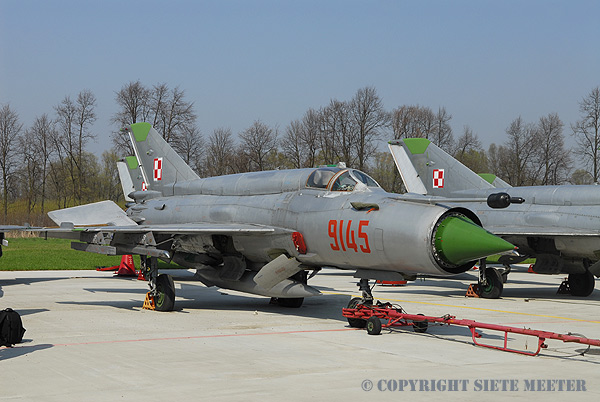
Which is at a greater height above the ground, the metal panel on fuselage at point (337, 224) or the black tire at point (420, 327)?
the metal panel on fuselage at point (337, 224)

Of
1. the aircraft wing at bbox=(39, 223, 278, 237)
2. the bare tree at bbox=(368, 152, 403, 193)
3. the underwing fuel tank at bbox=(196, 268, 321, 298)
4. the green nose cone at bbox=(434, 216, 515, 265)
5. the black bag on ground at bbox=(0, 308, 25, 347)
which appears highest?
the bare tree at bbox=(368, 152, 403, 193)

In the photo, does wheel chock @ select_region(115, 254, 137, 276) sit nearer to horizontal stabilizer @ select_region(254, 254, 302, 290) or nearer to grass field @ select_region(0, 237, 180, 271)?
grass field @ select_region(0, 237, 180, 271)

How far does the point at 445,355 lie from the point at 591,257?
32.9 feet

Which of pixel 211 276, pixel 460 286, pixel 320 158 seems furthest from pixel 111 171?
pixel 211 276

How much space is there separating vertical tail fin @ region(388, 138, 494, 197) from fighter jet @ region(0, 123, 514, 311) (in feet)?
23.6

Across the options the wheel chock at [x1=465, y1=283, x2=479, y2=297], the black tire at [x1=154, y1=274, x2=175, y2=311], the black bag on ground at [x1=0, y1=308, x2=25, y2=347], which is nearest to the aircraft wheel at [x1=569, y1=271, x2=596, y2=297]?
the wheel chock at [x1=465, y1=283, x2=479, y2=297]

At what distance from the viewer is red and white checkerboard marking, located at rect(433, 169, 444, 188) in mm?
20828

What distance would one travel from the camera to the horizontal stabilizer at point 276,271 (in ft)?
42.3

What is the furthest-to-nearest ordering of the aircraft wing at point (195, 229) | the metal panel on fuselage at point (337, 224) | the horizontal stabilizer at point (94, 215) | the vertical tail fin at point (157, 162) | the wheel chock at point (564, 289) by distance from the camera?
the wheel chock at point (564, 289) → the vertical tail fin at point (157, 162) → the horizontal stabilizer at point (94, 215) → the aircraft wing at point (195, 229) → the metal panel on fuselage at point (337, 224)

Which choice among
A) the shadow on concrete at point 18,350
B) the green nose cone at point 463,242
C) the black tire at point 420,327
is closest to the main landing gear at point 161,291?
the shadow on concrete at point 18,350

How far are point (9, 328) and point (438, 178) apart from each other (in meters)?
14.2

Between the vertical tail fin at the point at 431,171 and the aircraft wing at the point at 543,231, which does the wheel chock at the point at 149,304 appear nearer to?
the aircraft wing at the point at 543,231

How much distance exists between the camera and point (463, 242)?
33.0 feet

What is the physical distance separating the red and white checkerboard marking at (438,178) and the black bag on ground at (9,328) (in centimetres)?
1401
